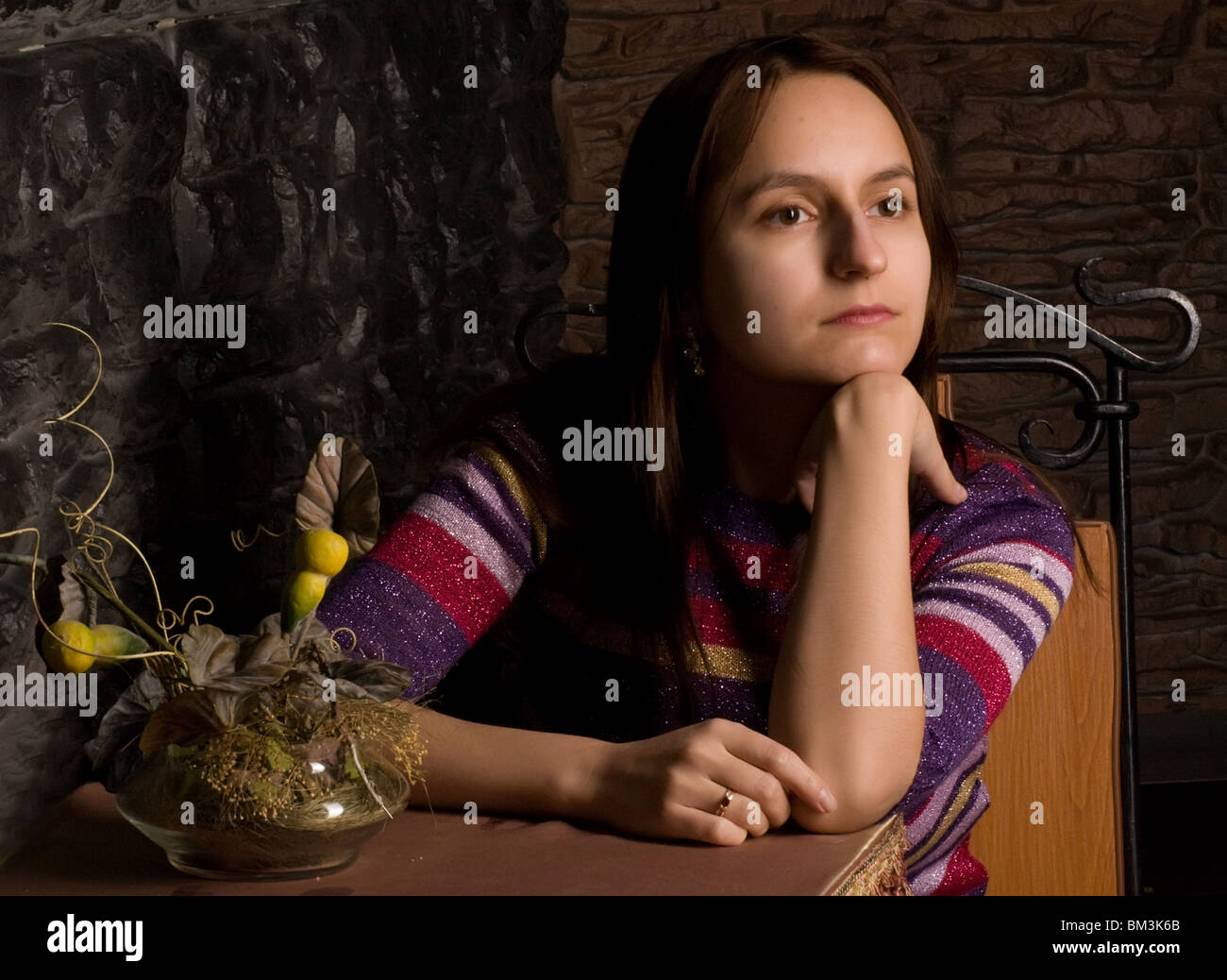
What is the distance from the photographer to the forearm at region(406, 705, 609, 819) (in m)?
0.90

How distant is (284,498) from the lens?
1.80 m

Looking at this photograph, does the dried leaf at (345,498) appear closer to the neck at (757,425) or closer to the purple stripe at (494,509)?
the purple stripe at (494,509)

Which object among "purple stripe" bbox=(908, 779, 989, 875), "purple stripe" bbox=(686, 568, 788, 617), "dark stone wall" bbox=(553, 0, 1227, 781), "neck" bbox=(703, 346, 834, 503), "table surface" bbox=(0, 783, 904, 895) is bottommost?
"purple stripe" bbox=(908, 779, 989, 875)

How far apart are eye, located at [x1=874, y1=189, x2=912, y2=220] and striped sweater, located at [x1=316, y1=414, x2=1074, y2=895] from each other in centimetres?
25

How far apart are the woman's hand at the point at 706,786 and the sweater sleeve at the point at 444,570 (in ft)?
1.03

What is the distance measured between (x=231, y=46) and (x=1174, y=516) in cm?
314

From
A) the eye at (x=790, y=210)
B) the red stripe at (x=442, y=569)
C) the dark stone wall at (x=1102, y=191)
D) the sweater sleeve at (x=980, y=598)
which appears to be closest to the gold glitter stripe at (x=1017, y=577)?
the sweater sleeve at (x=980, y=598)

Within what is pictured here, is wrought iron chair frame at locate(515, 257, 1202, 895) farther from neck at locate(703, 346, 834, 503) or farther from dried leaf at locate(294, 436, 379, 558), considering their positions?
dried leaf at locate(294, 436, 379, 558)

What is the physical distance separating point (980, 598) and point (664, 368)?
1.24 ft

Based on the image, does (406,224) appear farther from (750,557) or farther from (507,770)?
(507,770)

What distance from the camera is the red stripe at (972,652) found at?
1.02 meters

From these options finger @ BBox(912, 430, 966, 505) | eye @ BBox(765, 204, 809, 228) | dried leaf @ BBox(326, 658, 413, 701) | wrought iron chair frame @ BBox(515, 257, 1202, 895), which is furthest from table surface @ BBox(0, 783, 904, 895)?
wrought iron chair frame @ BBox(515, 257, 1202, 895)

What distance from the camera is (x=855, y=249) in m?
1.04
